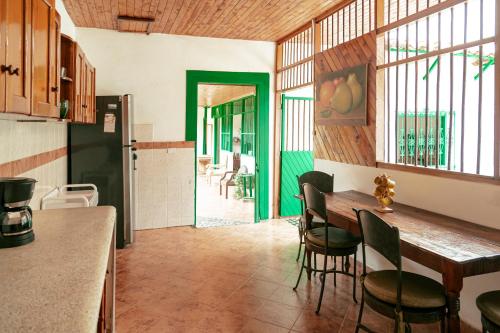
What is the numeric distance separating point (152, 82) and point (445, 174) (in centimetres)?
409

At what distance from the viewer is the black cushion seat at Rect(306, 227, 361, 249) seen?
2.96 meters

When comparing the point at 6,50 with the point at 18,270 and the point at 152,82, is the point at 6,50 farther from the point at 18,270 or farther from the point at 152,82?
the point at 152,82

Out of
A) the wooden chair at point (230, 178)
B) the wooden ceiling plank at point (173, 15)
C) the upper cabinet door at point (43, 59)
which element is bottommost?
the wooden chair at point (230, 178)

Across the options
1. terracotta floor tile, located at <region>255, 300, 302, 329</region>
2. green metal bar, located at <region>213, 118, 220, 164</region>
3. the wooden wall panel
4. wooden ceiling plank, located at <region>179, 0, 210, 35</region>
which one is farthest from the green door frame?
green metal bar, located at <region>213, 118, 220, 164</region>

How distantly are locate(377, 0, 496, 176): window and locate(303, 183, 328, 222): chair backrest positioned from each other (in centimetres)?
96

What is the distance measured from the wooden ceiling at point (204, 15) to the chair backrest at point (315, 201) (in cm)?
232

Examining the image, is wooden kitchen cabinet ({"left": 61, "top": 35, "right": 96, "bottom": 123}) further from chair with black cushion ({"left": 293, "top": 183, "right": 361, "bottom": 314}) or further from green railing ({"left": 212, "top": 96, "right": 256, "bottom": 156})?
green railing ({"left": 212, "top": 96, "right": 256, "bottom": 156})

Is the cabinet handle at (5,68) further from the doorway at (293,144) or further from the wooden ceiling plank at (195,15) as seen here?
the doorway at (293,144)

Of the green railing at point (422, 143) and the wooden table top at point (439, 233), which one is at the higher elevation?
the green railing at point (422, 143)

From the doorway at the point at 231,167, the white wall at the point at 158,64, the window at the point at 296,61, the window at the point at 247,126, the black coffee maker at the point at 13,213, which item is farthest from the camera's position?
the window at the point at 247,126

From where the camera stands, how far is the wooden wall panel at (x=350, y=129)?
3.68 m

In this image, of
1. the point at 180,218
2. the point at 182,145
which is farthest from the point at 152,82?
the point at 180,218

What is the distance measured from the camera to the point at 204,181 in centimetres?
1066

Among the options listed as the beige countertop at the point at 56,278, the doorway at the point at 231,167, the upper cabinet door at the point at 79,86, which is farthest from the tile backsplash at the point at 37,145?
the doorway at the point at 231,167
